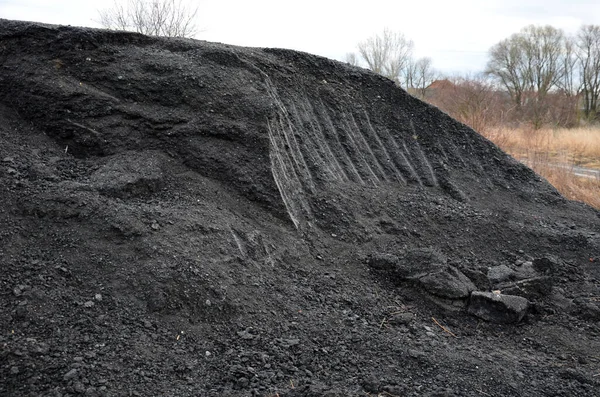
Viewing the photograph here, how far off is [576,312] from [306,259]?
2.43 m

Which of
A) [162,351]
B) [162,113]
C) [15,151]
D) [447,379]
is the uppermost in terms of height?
[162,113]

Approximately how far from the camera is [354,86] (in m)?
7.53

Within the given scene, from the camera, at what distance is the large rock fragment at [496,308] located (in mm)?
4699

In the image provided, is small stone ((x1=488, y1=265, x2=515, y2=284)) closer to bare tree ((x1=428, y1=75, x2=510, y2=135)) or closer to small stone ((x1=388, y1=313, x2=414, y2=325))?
small stone ((x1=388, y1=313, x2=414, y2=325))

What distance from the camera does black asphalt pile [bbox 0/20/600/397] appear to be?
11.5 ft

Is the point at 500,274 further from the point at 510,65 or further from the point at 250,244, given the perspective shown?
the point at 510,65

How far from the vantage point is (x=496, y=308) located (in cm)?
472

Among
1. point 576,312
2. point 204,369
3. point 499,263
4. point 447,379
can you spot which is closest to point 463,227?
point 499,263

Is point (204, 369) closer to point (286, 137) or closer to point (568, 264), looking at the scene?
point (286, 137)

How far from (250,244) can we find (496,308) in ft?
6.87

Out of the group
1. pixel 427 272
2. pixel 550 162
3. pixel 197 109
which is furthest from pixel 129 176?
pixel 550 162

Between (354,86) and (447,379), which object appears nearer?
(447,379)

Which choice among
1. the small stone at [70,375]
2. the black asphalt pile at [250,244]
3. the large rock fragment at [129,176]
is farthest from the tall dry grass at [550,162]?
the small stone at [70,375]

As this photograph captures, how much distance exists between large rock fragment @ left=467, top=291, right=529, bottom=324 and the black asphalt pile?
1cm
